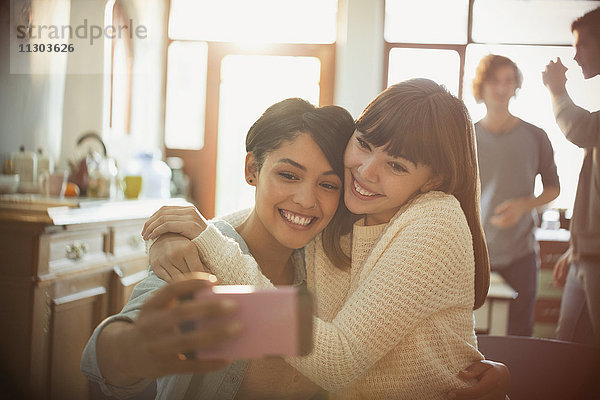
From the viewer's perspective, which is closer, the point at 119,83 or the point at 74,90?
the point at 74,90

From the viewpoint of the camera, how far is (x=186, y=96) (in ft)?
8.91

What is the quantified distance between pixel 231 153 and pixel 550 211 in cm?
162

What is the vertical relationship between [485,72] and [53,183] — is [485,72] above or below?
above

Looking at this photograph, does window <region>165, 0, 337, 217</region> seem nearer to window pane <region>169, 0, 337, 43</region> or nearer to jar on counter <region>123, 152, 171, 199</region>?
window pane <region>169, 0, 337, 43</region>

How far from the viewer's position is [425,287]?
60 centimetres

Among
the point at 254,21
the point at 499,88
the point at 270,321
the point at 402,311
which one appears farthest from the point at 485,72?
the point at 254,21

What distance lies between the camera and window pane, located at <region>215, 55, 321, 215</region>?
2.51 m

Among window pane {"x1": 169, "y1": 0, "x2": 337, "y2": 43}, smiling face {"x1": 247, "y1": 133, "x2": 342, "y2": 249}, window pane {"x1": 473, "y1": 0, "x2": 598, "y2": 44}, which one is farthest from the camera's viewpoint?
window pane {"x1": 169, "y1": 0, "x2": 337, "y2": 43}

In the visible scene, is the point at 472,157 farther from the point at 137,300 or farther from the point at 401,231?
the point at 137,300

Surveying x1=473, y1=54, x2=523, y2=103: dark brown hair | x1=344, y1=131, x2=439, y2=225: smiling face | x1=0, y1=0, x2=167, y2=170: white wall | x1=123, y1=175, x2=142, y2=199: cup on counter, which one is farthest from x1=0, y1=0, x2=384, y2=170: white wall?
x1=473, y1=54, x2=523, y2=103: dark brown hair

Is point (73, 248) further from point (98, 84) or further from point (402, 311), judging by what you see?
point (402, 311)

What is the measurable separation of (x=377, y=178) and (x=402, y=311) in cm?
18

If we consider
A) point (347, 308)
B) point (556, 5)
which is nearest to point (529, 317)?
point (556, 5)

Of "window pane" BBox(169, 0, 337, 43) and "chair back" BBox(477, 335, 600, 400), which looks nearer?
"chair back" BBox(477, 335, 600, 400)
